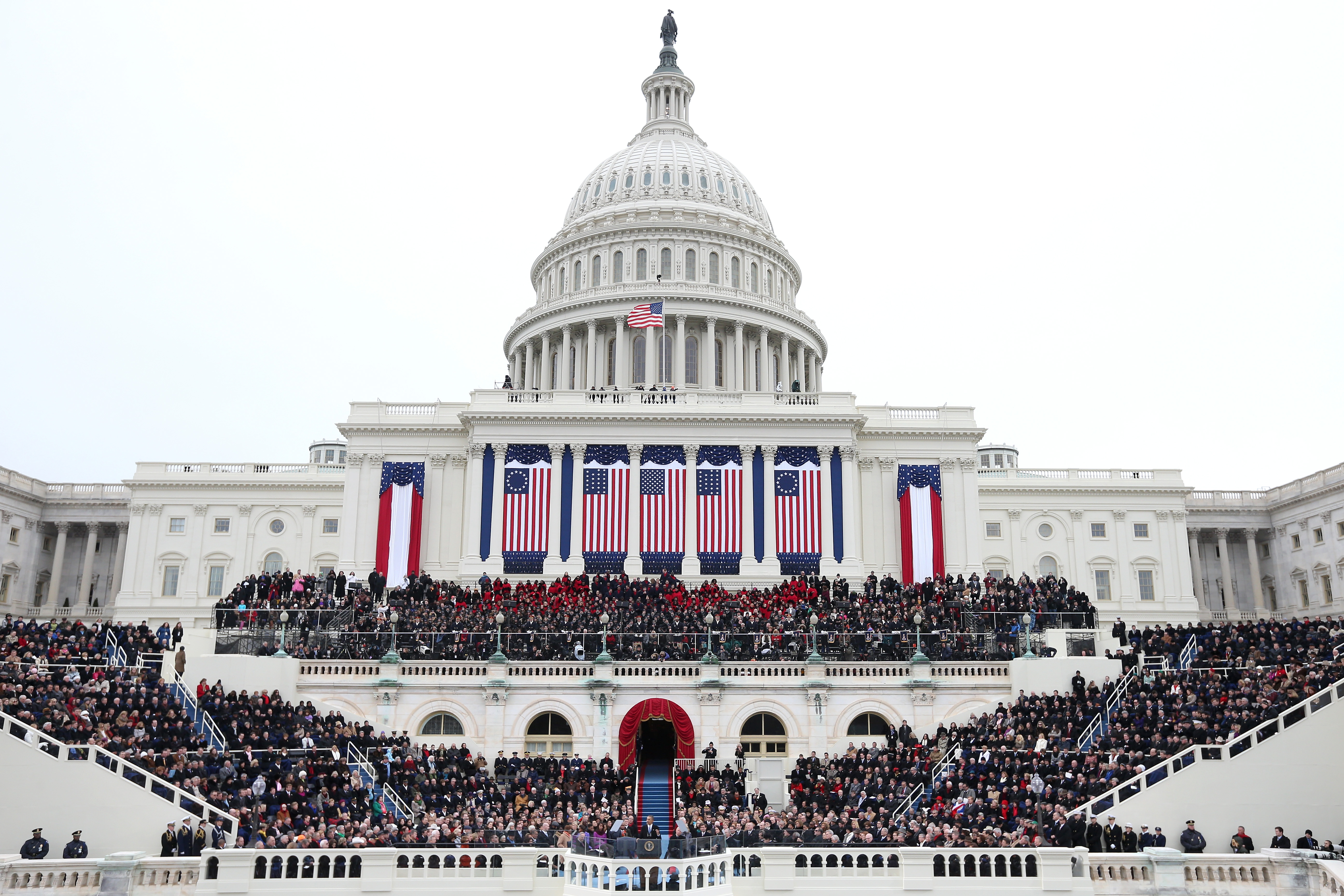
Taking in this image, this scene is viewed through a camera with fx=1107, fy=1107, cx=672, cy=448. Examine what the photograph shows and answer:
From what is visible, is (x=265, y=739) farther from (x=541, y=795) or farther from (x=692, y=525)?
(x=692, y=525)

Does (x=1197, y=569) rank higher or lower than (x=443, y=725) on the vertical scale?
higher

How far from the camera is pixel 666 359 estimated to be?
84375mm

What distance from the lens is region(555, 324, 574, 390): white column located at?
84.4 metres

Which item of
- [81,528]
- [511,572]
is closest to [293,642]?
[511,572]

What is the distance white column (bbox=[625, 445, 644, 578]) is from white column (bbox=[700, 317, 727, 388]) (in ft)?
64.1

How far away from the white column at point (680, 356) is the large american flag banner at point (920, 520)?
2288cm

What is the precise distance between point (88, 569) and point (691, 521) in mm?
52720

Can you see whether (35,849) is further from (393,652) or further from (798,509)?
(798,509)

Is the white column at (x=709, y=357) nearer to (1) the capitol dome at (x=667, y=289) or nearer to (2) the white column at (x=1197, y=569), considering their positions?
(1) the capitol dome at (x=667, y=289)

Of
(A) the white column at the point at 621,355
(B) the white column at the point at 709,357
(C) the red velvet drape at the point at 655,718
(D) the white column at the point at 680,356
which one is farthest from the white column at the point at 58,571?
(C) the red velvet drape at the point at 655,718

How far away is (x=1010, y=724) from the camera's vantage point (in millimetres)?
36156

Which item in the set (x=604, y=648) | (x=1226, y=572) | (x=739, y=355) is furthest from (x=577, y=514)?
(x=1226, y=572)

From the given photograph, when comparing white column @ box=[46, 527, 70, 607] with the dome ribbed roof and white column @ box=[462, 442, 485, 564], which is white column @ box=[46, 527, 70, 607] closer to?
white column @ box=[462, 442, 485, 564]

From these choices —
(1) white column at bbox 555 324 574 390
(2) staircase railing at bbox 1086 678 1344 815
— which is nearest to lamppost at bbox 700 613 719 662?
(2) staircase railing at bbox 1086 678 1344 815
